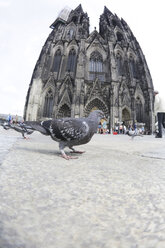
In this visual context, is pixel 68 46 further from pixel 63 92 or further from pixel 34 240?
pixel 34 240

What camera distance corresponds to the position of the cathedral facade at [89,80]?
1700 centimetres

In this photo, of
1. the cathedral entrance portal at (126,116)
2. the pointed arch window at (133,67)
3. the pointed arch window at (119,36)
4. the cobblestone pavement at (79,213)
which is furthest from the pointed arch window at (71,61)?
the cobblestone pavement at (79,213)

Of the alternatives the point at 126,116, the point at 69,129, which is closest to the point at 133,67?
the point at 126,116

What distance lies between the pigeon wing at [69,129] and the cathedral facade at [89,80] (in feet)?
47.9

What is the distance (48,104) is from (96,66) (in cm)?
872

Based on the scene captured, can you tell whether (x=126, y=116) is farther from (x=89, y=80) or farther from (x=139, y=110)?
(x=89, y=80)

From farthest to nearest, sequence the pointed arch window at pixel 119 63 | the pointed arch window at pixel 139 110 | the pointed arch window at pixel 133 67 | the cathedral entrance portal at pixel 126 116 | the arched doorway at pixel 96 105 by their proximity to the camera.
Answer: the pointed arch window at pixel 133 67 < the pointed arch window at pixel 119 63 < the pointed arch window at pixel 139 110 < the cathedral entrance portal at pixel 126 116 < the arched doorway at pixel 96 105

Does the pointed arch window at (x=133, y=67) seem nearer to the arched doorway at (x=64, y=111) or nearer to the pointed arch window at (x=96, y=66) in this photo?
the pointed arch window at (x=96, y=66)

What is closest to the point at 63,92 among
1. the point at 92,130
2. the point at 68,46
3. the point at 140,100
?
the point at 68,46

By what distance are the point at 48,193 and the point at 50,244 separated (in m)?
0.25

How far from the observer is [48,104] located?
1789 centimetres

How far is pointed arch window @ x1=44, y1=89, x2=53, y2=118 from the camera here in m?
17.8

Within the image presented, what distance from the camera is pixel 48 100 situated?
18047mm

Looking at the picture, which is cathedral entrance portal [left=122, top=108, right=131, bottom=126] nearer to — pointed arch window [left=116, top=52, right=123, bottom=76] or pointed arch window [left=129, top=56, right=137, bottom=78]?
pointed arch window [left=116, top=52, right=123, bottom=76]
